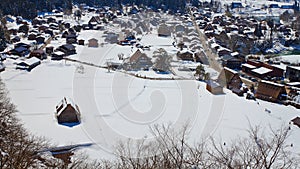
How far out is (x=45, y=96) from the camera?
6961 mm

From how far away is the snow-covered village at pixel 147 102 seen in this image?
391 cm

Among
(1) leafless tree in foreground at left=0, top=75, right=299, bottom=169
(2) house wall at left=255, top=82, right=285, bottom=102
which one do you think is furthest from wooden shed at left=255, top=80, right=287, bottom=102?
(1) leafless tree in foreground at left=0, top=75, right=299, bottom=169

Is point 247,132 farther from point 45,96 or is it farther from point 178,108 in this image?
point 45,96

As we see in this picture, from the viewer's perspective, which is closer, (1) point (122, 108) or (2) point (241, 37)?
(1) point (122, 108)

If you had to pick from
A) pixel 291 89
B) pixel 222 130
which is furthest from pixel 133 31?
pixel 222 130

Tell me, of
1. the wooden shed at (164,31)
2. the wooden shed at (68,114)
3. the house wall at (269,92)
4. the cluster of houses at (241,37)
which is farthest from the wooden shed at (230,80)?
the wooden shed at (164,31)

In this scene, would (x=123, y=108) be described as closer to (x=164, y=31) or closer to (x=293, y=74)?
(x=293, y=74)

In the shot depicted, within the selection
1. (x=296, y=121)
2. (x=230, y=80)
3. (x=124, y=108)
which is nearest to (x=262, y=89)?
(x=230, y=80)

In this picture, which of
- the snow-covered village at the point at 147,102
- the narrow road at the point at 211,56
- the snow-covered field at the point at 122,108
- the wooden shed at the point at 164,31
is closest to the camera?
the snow-covered village at the point at 147,102

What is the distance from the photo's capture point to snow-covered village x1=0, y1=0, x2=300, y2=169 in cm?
391

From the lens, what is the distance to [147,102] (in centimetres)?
685

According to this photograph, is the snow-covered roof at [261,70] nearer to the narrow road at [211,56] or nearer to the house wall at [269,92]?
the narrow road at [211,56]

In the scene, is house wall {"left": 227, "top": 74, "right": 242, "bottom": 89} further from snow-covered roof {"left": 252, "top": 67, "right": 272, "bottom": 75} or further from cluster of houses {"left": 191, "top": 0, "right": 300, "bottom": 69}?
cluster of houses {"left": 191, "top": 0, "right": 300, "bottom": 69}

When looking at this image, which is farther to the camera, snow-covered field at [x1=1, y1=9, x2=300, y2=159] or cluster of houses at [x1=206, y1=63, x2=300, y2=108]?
cluster of houses at [x1=206, y1=63, x2=300, y2=108]
